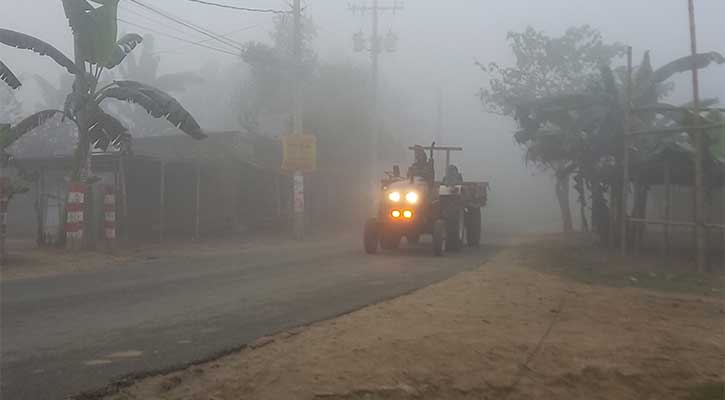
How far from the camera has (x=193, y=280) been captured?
421 inches

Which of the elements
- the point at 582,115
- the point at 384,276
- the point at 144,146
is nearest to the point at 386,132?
the point at 144,146

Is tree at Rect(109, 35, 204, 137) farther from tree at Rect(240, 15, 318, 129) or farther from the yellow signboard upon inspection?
the yellow signboard

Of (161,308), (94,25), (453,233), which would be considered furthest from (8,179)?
(453,233)

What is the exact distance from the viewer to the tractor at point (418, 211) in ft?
53.0

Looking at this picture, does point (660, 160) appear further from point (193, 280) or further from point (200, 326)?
point (200, 326)

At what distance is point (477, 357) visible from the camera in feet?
18.4

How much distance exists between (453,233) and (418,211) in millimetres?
1252

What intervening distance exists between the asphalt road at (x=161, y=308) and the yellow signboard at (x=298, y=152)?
Result: 8.99 m

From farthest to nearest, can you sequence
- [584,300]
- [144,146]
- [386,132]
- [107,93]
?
[386,132] < [144,146] < [107,93] < [584,300]

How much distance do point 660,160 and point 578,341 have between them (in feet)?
36.8

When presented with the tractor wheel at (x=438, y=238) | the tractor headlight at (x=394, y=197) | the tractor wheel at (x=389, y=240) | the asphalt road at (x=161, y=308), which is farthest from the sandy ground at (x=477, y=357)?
the tractor wheel at (x=389, y=240)

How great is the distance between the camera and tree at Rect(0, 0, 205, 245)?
15.2 m

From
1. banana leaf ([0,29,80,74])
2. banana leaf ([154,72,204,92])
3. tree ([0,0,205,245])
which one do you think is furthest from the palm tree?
banana leaf ([154,72,204,92])

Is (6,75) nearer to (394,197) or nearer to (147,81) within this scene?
(394,197)
